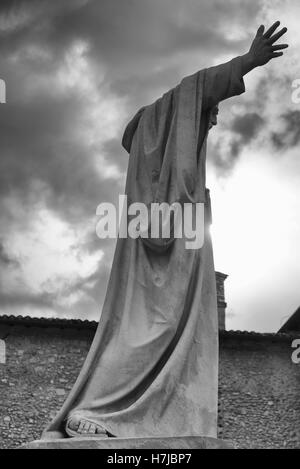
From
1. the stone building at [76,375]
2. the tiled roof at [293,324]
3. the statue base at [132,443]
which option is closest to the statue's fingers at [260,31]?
the statue base at [132,443]

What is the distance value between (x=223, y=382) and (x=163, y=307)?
55.1 feet

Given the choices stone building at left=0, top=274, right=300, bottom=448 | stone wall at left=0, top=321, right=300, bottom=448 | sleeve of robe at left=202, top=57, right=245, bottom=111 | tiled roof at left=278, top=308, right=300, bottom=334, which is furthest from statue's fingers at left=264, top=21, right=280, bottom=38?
tiled roof at left=278, top=308, right=300, bottom=334

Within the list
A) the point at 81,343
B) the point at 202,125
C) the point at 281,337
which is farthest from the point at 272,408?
the point at 202,125

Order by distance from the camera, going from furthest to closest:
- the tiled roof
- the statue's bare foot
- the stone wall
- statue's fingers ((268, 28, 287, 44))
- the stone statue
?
the tiled roof, the stone wall, statue's fingers ((268, 28, 287, 44)), the stone statue, the statue's bare foot

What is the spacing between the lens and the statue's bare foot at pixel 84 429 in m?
2.92

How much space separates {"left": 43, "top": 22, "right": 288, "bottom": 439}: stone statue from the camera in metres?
3.13

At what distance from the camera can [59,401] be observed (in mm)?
18094

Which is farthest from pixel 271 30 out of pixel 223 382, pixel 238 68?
pixel 223 382

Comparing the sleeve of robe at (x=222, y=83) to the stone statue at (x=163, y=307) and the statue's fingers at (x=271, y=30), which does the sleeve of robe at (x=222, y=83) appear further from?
the statue's fingers at (x=271, y=30)

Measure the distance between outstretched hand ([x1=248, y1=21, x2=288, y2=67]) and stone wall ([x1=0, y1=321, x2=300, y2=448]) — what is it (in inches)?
608

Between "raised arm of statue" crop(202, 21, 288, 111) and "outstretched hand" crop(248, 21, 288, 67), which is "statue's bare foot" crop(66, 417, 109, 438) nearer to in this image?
"raised arm of statue" crop(202, 21, 288, 111)

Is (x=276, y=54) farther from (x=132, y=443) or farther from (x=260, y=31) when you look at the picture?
(x=132, y=443)
